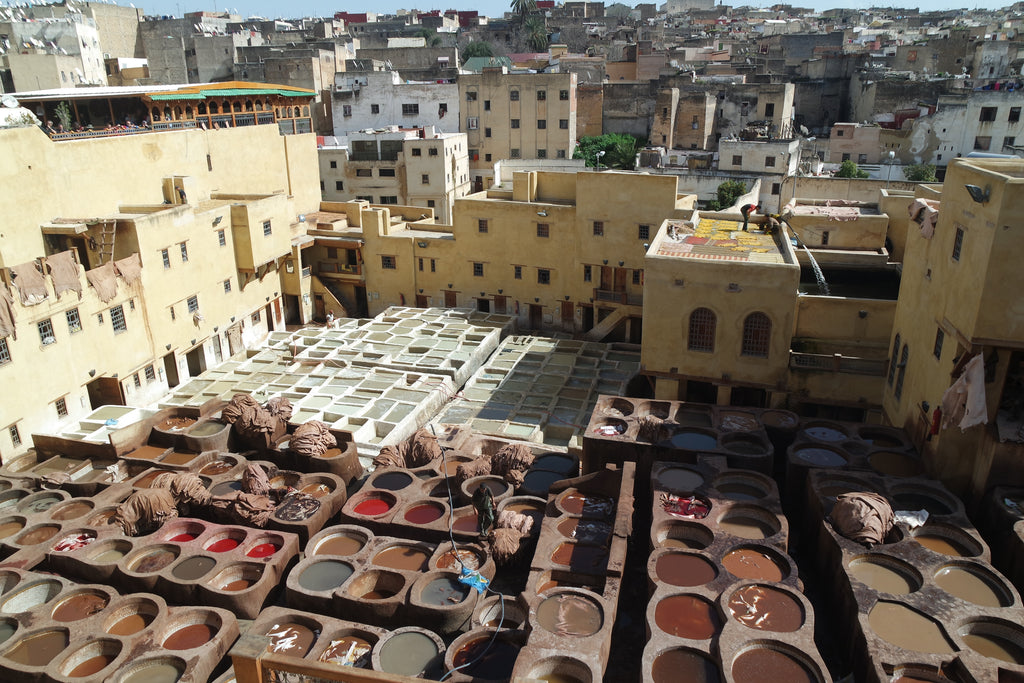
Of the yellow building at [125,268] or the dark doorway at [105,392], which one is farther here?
the dark doorway at [105,392]

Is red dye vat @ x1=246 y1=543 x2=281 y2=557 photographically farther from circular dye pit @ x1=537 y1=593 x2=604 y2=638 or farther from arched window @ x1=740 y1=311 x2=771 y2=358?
arched window @ x1=740 y1=311 x2=771 y2=358

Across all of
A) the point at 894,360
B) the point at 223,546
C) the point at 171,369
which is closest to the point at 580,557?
the point at 223,546

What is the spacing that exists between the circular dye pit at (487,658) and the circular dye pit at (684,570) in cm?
277

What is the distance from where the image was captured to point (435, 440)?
1975 cm

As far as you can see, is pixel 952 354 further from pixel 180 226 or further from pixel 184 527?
pixel 180 226

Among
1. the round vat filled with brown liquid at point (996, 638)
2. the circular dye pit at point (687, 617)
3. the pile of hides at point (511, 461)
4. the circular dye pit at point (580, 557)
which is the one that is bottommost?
the pile of hides at point (511, 461)

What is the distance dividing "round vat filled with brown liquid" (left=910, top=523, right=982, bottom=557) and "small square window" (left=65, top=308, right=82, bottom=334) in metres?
24.4

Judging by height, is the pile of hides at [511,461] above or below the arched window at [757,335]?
below

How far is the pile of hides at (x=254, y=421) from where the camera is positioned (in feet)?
65.6

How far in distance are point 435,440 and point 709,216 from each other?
15.0 m

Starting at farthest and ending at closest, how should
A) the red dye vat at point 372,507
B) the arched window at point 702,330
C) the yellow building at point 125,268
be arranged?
the yellow building at point 125,268 < the arched window at point 702,330 < the red dye vat at point 372,507

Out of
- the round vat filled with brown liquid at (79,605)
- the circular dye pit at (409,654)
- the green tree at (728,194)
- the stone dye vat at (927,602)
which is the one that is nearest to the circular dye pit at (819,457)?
the stone dye vat at (927,602)

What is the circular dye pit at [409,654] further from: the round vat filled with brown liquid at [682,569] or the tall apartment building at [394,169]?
the tall apartment building at [394,169]

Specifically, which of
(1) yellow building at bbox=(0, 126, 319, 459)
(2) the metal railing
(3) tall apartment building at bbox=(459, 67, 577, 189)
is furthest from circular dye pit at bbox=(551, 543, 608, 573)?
(3) tall apartment building at bbox=(459, 67, 577, 189)
